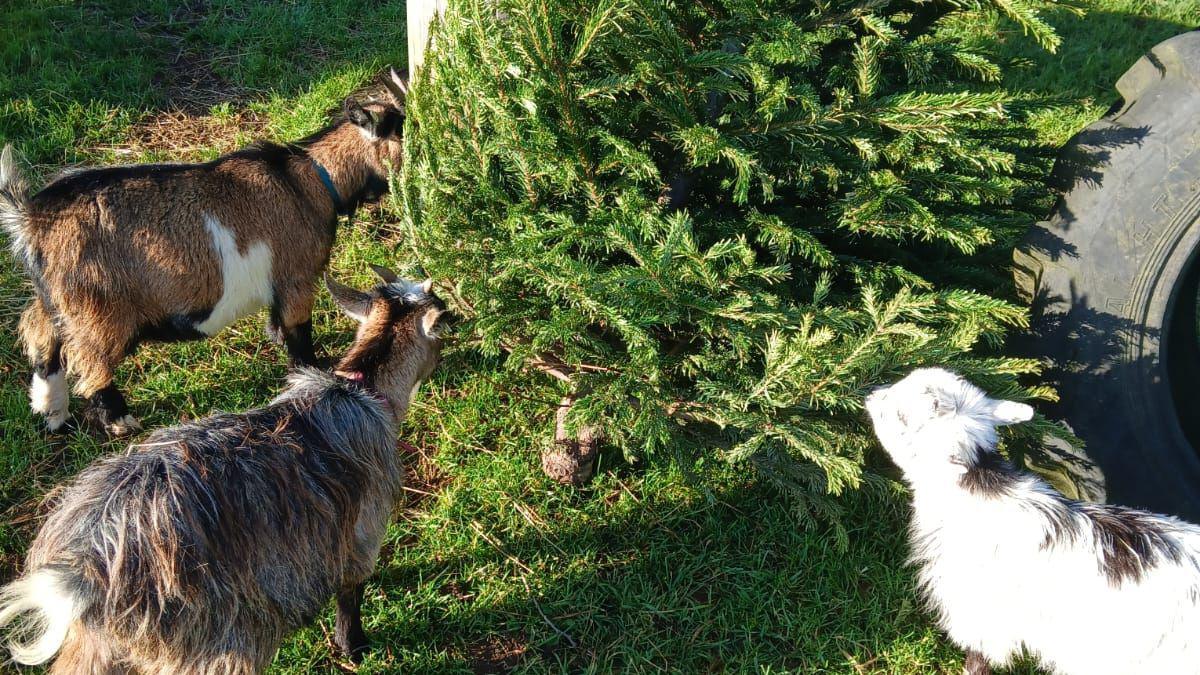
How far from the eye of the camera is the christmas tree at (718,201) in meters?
2.67

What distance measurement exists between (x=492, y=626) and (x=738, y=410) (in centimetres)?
137

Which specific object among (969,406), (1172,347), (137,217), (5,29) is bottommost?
(1172,347)

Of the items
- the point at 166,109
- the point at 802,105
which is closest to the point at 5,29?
the point at 166,109

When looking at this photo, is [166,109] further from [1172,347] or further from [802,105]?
[1172,347]

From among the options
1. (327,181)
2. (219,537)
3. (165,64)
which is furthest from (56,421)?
(165,64)

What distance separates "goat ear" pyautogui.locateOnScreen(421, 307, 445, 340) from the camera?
3.21 m

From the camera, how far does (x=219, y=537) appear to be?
8.20 ft

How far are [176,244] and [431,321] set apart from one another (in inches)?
50.6

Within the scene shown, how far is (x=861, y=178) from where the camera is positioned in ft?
9.64

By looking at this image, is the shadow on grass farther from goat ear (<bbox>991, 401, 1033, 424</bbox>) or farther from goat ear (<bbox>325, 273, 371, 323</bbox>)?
goat ear (<bbox>991, 401, 1033, 424</bbox>)

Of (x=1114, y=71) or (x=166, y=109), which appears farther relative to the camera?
(x=1114, y=71)

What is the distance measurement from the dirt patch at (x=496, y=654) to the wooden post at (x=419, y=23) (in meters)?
2.33

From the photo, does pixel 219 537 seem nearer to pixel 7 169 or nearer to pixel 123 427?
pixel 123 427

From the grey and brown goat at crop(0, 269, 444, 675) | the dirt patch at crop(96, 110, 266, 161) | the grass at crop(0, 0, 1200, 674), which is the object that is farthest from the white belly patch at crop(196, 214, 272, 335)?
the dirt patch at crop(96, 110, 266, 161)
